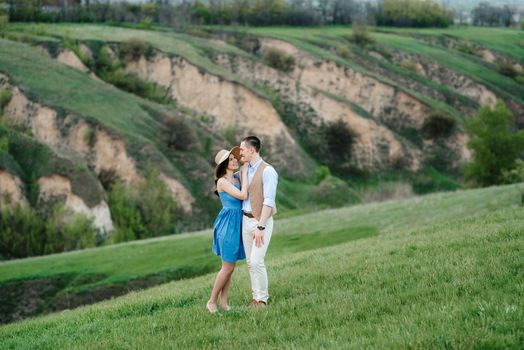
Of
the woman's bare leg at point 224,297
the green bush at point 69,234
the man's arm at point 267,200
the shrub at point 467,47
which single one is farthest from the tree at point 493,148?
the shrub at point 467,47

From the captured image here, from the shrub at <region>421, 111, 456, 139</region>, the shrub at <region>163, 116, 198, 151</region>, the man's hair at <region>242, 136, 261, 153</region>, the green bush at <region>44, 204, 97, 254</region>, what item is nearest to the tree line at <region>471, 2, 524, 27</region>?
the shrub at <region>421, 111, 456, 139</region>

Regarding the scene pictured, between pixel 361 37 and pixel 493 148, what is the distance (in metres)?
65.2

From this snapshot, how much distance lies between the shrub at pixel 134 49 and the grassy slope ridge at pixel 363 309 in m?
86.4

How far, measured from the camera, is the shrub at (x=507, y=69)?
127m

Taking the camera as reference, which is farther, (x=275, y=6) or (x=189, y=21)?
(x=275, y=6)

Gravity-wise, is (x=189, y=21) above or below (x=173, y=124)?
above

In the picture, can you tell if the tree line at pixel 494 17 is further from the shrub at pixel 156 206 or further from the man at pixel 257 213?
the man at pixel 257 213

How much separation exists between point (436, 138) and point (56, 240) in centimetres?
6460

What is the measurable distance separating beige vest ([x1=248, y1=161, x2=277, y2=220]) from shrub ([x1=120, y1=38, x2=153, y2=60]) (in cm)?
9081

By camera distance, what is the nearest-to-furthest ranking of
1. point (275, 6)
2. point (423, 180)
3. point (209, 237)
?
1. point (209, 237)
2. point (423, 180)
3. point (275, 6)

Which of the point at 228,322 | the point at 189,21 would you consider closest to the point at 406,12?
the point at 189,21

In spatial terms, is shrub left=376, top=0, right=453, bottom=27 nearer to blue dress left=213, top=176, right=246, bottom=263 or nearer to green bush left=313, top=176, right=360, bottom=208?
green bush left=313, top=176, right=360, bottom=208

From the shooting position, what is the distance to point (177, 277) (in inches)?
1336

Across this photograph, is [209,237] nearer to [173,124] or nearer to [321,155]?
[173,124]
